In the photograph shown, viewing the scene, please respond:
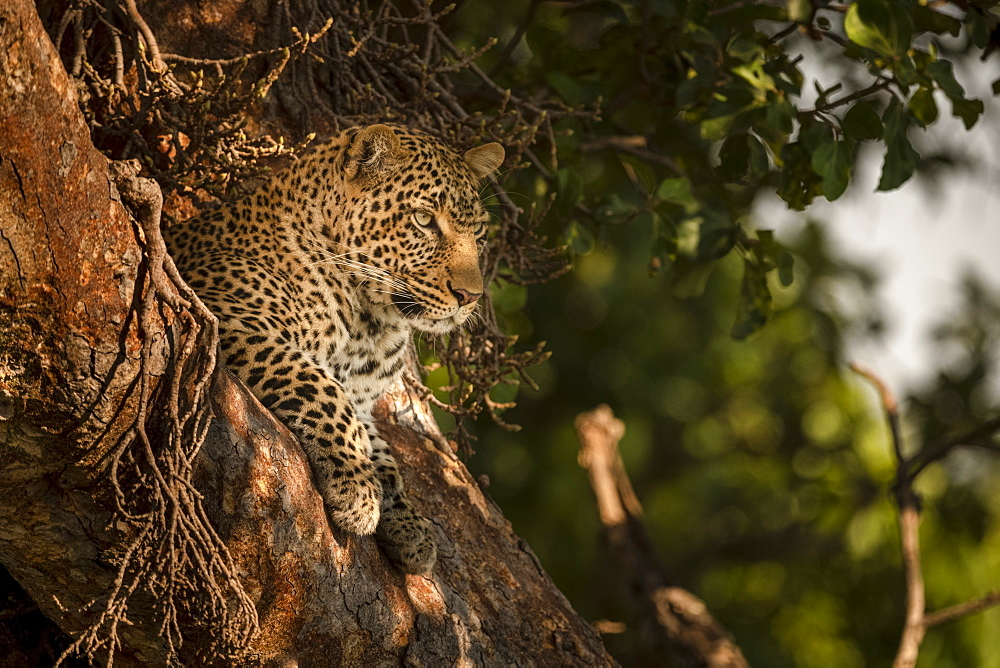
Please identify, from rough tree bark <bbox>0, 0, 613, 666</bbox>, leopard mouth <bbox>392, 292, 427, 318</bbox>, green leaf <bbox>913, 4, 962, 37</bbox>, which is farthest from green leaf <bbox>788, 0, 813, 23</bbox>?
rough tree bark <bbox>0, 0, 613, 666</bbox>

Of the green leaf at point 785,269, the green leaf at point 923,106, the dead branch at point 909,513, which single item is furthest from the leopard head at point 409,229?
the dead branch at point 909,513

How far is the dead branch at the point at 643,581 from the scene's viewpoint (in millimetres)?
6895

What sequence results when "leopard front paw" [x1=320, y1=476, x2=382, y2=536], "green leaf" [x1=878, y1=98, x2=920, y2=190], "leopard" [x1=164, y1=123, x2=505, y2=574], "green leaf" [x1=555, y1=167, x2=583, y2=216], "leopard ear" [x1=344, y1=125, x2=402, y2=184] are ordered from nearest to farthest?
"leopard front paw" [x1=320, y1=476, x2=382, y2=536], "leopard" [x1=164, y1=123, x2=505, y2=574], "leopard ear" [x1=344, y1=125, x2=402, y2=184], "green leaf" [x1=878, y1=98, x2=920, y2=190], "green leaf" [x1=555, y1=167, x2=583, y2=216]

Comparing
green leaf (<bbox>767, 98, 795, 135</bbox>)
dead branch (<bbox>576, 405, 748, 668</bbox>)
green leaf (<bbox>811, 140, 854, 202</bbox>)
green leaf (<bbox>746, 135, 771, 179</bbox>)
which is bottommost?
dead branch (<bbox>576, 405, 748, 668</bbox>)

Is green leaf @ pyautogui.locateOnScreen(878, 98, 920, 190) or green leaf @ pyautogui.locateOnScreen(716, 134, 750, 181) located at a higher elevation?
green leaf @ pyautogui.locateOnScreen(878, 98, 920, 190)

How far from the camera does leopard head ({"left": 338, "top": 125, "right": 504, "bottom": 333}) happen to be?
474 centimetres

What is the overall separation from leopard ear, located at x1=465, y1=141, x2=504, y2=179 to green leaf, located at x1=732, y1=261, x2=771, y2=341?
4.72 feet

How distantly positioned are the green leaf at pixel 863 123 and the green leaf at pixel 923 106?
237 mm

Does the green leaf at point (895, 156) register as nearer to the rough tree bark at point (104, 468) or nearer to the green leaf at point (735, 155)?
the green leaf at point (735, 155)

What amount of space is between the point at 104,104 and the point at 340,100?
105 cm

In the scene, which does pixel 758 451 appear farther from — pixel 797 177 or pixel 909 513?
pixel 797 177

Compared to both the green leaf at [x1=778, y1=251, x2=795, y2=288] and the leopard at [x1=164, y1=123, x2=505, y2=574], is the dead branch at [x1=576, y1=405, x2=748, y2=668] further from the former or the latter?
the leopard at [x1=164, y1=123, x2=505, y2=574]

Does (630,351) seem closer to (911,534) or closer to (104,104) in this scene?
(911,534)

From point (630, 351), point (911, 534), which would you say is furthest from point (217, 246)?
point (630, 351)
